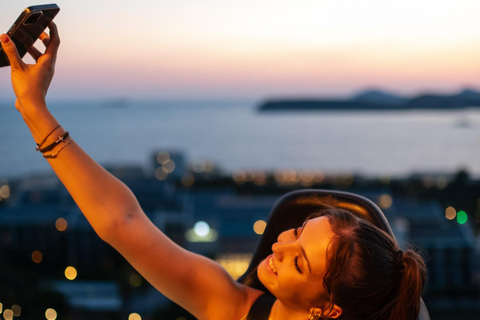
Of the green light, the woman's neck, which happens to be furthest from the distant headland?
the woman's neck

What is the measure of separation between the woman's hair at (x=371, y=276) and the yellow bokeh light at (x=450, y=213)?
12.0 meters

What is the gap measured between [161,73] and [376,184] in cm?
733

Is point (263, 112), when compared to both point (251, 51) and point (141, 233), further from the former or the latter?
point (141, 233)

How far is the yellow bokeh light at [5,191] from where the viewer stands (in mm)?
15034

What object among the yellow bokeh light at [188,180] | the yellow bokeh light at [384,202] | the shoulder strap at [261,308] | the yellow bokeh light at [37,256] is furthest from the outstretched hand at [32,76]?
the yellow bokeh light at [188,180]

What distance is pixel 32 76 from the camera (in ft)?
2.98

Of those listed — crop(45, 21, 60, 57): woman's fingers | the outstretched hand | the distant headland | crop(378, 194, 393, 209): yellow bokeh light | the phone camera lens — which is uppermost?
the phone camera lens

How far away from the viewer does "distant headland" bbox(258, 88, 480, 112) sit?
22.6ft

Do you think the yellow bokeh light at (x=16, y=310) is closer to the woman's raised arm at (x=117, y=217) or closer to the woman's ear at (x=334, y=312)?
the woman's raised arm at (x=117, y=217)

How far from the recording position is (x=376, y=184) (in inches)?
661

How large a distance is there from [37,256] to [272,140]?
22573mm

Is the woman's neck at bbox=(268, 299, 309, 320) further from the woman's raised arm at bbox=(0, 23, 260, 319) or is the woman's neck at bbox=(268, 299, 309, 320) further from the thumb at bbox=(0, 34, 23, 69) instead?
the thumb at bbox=(0, 34, 23, 69)

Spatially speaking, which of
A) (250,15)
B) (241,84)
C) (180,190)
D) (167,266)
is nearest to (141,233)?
(167,266)

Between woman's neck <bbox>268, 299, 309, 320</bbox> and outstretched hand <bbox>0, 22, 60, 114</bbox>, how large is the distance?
0.59m
